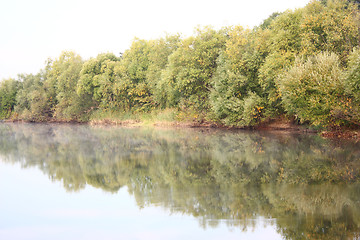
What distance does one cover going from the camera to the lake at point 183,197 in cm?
644

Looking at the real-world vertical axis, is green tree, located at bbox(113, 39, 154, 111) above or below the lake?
above

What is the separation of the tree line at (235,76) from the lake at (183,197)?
9.33 m

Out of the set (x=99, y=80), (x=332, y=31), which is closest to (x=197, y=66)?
Answer: (x=332, y=31)

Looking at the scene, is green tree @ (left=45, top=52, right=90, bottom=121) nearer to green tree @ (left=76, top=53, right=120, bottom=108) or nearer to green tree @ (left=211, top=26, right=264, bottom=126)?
green tree @ (left=76, top=53, right=120, bottom=108)

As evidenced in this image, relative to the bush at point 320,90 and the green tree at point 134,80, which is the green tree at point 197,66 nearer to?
the green tree at point 134,80

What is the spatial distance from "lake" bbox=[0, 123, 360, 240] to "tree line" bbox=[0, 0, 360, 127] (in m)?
9.33

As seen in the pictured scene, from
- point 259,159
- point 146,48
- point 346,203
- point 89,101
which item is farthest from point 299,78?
point 89,101

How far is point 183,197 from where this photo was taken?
28.2 feet

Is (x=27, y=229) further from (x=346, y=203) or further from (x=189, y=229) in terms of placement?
(x=346, y=203)

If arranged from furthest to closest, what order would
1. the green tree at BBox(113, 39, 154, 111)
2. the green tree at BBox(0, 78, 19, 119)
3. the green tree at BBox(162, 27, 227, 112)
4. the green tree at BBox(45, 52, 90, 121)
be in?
the green tree at BBox(0, 78, 19, 119)
the green tree at BBox(45, 52, 90, 121)
the green tree at BBox(113, 39, 154, 111)
the green tree at BBox(162, 27, 227, 112)

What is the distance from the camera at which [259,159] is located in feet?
47.6

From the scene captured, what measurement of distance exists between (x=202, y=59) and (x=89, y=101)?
88.7 feet

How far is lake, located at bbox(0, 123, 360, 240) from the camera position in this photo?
254 inches

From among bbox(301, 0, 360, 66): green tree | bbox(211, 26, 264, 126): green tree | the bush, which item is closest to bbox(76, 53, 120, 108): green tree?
bbox(211, 26, 264, 126): green tree
